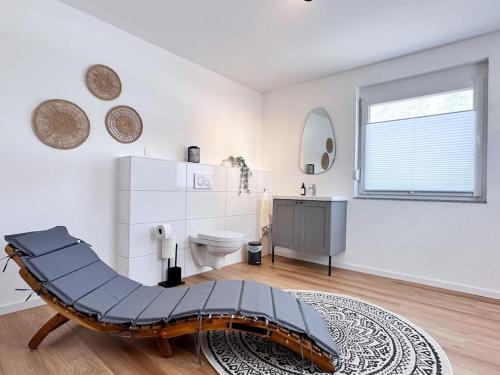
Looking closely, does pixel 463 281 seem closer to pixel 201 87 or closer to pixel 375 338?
pixel 375 338

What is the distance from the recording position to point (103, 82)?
108 inches

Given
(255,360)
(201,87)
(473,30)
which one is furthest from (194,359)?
(473,30)

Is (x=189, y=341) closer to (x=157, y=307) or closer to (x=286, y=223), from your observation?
(x=157, y=307)

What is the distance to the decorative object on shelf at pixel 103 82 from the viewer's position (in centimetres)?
265

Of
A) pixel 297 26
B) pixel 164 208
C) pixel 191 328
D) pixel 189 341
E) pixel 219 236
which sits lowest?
pixel 189 341

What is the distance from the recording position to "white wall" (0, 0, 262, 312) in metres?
2.23

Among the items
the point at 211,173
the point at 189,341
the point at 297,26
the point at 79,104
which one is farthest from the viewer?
the point at 211,173

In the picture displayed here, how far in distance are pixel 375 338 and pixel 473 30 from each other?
296cm

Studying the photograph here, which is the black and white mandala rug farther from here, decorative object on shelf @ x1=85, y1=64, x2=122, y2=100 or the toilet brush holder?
decorative object on shelf @ x1=85, y1=64, x2=122, y2=100

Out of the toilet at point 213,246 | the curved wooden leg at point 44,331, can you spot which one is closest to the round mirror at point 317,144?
the toilet at point 213,246

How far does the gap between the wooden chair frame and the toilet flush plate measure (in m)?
1.83

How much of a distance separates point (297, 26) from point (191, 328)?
8.88 feet

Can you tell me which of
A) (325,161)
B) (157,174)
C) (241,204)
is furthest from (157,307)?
(325,161)

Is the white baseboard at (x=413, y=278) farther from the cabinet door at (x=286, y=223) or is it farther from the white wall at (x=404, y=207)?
the cabinet door at (x=286, y=223)
